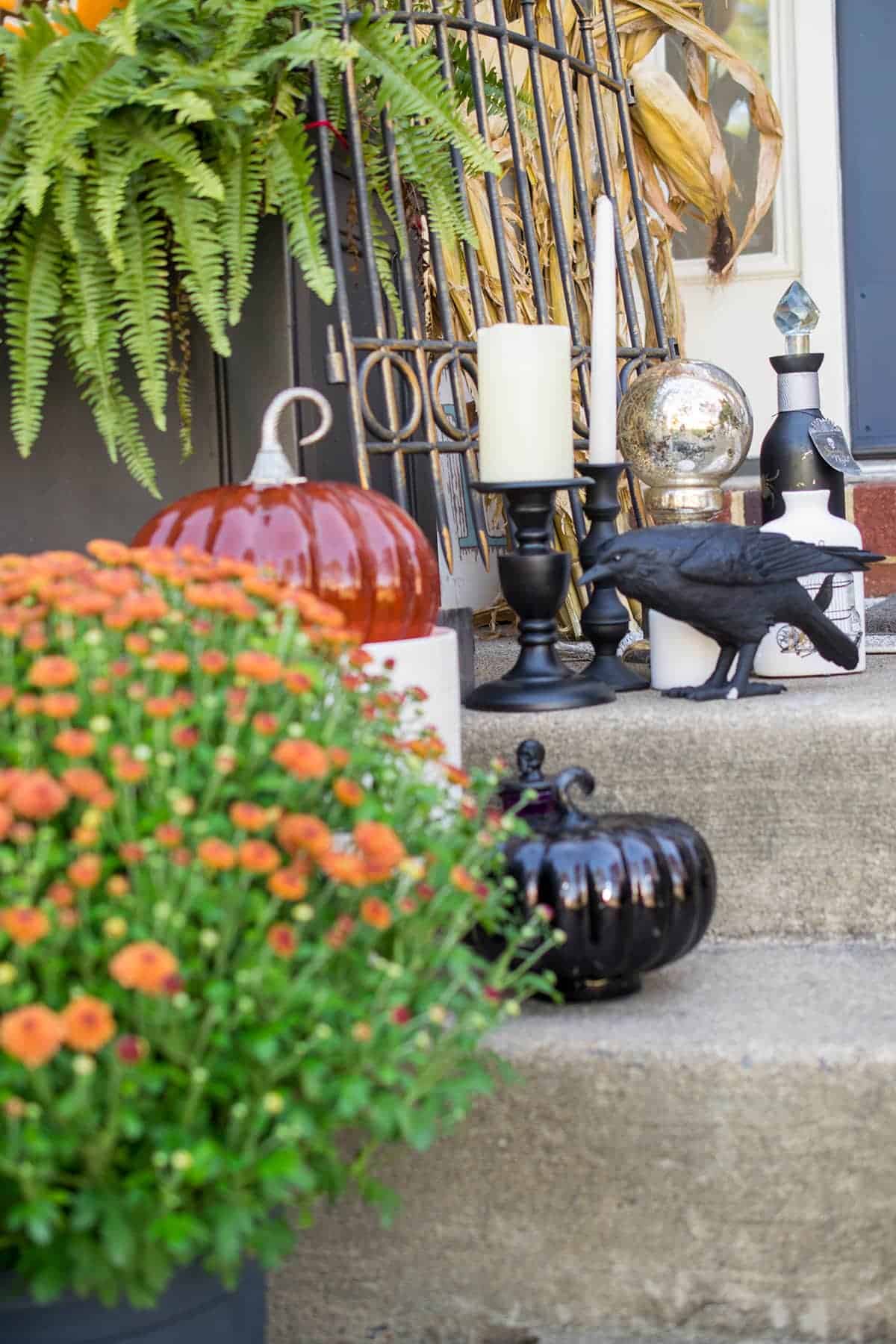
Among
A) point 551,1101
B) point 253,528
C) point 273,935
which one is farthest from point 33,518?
point 273,935

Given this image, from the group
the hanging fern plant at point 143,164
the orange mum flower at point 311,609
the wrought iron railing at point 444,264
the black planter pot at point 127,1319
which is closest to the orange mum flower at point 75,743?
the orange mum flower at point 311,609

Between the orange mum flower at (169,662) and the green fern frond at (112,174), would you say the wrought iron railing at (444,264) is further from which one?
the orange mum flower at (169,662)

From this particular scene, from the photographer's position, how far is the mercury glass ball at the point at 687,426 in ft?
6.18

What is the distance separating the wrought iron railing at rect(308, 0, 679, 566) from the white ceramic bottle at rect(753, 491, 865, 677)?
1.17 feet

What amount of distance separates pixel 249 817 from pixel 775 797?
837 millimetres

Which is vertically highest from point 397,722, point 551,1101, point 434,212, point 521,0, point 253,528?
point 521,0

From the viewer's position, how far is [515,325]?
1.58 m

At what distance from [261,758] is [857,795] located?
0.81m

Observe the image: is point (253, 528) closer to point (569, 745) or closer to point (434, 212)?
point (569, 745)

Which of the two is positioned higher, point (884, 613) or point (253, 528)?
point (253, 528)

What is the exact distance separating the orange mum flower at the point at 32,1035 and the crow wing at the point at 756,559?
1047 millimetres

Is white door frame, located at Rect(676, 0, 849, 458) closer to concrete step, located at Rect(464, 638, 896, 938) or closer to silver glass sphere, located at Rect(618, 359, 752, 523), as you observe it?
silver glass sphere, located at Rect(618, 359, 752, 523)

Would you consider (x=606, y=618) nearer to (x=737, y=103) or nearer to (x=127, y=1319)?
(x=127, y=1319)

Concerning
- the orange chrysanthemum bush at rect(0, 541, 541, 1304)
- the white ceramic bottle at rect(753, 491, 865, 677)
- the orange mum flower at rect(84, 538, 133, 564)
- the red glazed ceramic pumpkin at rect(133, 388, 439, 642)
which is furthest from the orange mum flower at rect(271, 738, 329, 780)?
the white ceramic bottle at rect(753, 491, 865, 677)
